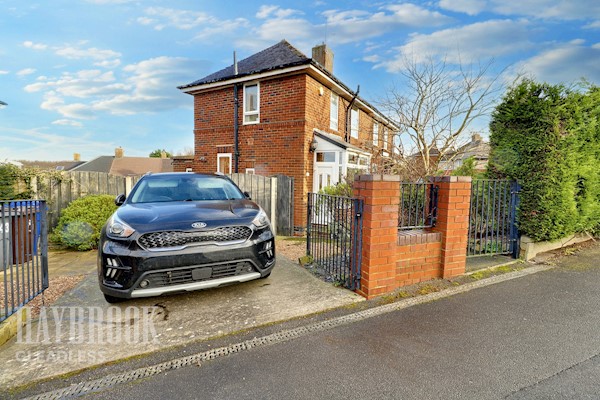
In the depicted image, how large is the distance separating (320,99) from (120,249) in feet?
28.9

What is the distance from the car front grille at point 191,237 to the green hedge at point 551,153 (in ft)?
15.0

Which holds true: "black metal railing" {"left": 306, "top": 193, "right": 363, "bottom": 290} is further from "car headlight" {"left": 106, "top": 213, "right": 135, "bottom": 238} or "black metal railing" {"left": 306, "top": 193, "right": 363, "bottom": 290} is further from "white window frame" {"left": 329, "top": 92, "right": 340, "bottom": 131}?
"white window frame" {"left": 329, "top": 92, "right": 340, "bottom": 131}

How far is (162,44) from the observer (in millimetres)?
8516

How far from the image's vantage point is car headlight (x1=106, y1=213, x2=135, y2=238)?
9.19 ft

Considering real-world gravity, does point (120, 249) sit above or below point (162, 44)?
below

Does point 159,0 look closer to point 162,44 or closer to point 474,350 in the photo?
point 162,44

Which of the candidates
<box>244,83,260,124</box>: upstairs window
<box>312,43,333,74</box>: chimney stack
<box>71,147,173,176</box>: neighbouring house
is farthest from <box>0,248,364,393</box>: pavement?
<box>71,147,173,176</box>: neighbouring house

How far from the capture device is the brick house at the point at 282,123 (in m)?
9.20

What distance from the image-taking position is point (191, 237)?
2.90 metres

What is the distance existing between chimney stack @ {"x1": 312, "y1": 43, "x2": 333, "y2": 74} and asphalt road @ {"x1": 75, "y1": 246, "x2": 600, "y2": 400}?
11.7 meters

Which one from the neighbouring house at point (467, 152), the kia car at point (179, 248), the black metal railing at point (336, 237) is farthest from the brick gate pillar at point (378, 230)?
the neighbouring house at point (467, 152)

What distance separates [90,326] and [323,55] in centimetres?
1266

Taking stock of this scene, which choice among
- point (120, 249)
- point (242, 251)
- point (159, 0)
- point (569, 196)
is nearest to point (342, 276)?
point (242, 251)

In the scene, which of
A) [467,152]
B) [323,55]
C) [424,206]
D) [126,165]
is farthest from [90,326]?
[126,165]
